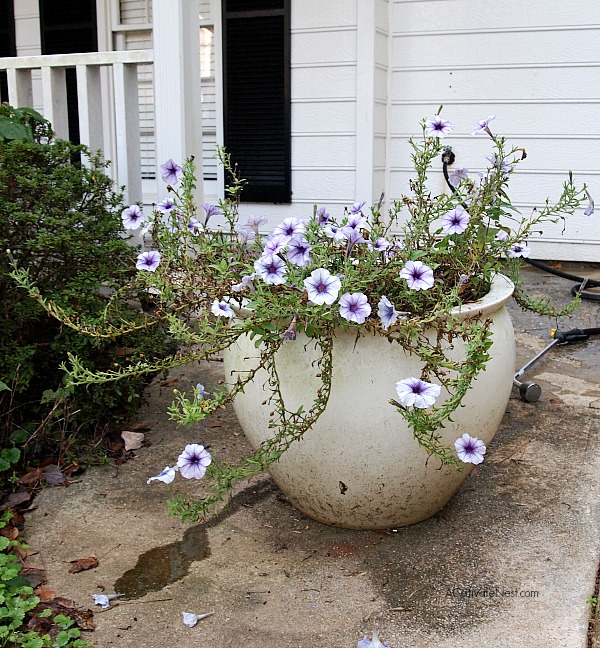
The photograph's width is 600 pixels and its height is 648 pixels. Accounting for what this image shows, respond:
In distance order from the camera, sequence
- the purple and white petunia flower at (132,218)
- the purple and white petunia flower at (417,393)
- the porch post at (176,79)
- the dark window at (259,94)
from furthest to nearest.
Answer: the dark window at (259,94)
the porch post at (176,79)
the purple and white petunia flower at (132,218)
the purple and white petunia flower at (417,393)

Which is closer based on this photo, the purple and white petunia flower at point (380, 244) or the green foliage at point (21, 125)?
the purple and white petunia flower at point (380, 244)

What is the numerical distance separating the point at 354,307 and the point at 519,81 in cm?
413

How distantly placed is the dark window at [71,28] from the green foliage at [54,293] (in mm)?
3865

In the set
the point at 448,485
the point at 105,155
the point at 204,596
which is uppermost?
the point at 105,155

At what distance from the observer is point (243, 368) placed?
2146mm

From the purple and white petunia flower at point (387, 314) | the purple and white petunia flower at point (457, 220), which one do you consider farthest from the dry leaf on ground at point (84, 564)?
the purple and white petunia flower at point (457, 220)

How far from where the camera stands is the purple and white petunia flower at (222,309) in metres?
2.01

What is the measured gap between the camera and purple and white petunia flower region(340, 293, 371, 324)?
180cm

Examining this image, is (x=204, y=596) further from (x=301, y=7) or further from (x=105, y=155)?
(x=301, y=7)

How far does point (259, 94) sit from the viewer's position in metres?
5.77

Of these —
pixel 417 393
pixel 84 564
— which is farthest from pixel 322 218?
pixel 84 564

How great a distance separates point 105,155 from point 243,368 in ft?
7.33

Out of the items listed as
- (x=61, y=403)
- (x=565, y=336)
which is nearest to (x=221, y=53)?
(x=565, y=336)

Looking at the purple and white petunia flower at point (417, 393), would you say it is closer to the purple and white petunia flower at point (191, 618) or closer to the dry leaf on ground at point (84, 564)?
the purple and white petunia flower at point (191, 618)
